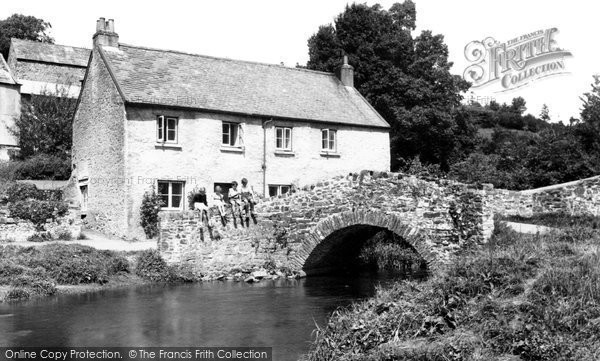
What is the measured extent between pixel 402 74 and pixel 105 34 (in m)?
19.8

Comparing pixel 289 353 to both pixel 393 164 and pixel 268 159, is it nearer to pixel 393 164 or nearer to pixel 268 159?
pixel 268 159

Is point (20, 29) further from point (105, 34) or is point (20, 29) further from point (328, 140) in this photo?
point (328, 140)

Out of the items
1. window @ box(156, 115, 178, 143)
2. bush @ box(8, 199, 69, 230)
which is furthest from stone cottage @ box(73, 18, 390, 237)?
bush @ box(8, 199, 69, 230)

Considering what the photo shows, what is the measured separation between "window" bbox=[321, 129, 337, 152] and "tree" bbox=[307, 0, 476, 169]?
9.11 meters

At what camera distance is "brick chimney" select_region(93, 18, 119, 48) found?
28.4m

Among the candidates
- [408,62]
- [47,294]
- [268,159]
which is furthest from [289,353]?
[408,62]

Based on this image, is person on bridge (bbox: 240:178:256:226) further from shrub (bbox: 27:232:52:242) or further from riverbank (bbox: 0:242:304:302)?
shrub (bbox: 27:232:52:242)

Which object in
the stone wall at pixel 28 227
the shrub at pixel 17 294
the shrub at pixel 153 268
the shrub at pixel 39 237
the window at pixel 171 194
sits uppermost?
the window at pixel 171 194

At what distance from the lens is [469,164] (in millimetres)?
34750

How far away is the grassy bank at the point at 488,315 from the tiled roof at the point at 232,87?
1864cm

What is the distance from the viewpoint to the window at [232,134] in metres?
29.0

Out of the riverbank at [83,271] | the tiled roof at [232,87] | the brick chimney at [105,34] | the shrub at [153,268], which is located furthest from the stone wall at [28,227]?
the brick chimney at [105,34]

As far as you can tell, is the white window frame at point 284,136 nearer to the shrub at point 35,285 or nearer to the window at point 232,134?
the window at point 232,134

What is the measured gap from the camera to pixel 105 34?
93.6 feet
